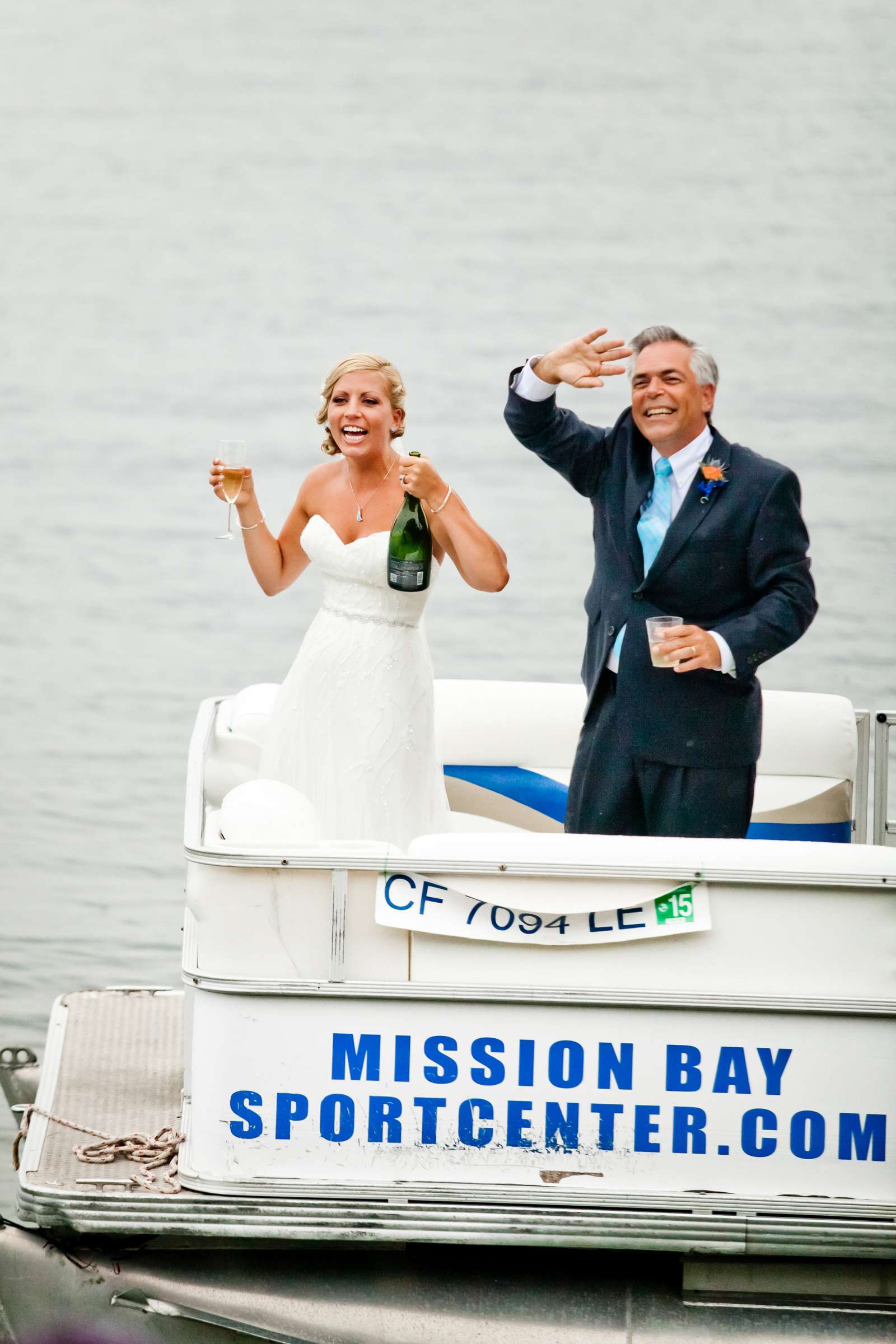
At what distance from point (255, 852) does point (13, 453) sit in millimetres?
7356

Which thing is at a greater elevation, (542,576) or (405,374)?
(405,374)

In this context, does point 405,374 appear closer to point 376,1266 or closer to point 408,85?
point 408,85

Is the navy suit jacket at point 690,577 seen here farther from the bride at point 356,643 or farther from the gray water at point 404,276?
the gray water at point 404,276

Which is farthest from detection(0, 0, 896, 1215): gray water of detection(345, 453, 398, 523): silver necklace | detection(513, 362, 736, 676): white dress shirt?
detection(513, 362, 736, 676): white dress shirt

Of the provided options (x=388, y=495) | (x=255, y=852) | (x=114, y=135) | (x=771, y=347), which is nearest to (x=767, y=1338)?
(x=255, y=852)

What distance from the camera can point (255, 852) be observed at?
2.64 metres

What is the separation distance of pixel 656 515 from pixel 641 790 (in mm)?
574

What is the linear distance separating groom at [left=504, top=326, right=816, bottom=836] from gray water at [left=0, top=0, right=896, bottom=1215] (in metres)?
5.11

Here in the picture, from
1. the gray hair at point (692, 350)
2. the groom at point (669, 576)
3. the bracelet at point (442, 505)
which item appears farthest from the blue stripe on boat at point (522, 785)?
the gray hair at point (692, 350)

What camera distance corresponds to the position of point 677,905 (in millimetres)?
2633

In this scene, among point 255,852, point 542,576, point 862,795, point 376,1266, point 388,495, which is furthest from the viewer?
point 542,576

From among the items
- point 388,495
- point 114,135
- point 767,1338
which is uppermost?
point 114,135

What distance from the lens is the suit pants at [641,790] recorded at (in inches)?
123

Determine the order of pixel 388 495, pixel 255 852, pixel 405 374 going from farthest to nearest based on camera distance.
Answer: pixel 405 374 → pixel 388 495 → pixel 255 852
